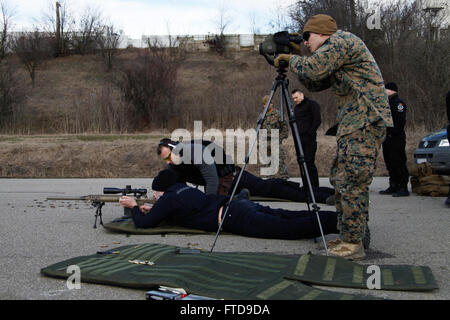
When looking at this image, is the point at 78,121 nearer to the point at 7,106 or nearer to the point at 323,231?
the point at 7,106

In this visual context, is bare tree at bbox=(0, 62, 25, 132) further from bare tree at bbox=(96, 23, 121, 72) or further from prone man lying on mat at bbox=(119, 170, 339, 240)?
prone man lying on mat at bbox=(119, 170, 339, 240)

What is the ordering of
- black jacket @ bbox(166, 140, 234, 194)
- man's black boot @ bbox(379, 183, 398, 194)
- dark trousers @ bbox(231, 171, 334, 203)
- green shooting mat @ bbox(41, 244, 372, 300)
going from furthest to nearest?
man's black boot @ bbox(379, 183, 398, 194) → dark trousers @ bbox(231, 171, 334, 203) → black jacket @ bbox(166, 140, 234, 194) → green shooting mat @ bbox(41, 244, 372, 300)

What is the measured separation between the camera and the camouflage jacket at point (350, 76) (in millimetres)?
4688

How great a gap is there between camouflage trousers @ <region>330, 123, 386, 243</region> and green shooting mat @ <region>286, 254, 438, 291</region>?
1.62 feet

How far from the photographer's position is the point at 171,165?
7.17 m

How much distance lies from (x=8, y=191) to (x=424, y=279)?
9534 mm

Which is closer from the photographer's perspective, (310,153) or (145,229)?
(145,229)

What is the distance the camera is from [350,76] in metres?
4.83

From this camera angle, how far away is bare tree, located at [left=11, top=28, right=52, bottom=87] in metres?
37.1

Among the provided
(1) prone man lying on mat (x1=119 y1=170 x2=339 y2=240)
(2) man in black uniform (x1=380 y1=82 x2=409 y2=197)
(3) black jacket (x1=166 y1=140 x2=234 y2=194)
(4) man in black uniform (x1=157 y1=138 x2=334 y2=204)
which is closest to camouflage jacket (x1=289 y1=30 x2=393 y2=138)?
(1) prone man lying on mat (x1=119 y1=170 x2=339 y2=240)

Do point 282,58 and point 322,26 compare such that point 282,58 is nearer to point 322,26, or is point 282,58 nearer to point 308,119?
point 322,26

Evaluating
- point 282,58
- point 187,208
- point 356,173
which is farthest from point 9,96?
point 356,173

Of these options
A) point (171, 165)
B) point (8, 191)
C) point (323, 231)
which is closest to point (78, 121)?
point (8, 191)

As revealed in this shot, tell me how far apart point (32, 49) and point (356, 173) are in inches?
1460
